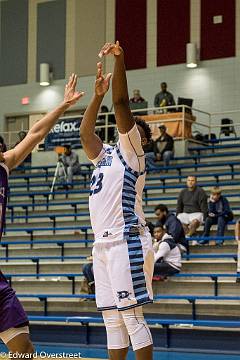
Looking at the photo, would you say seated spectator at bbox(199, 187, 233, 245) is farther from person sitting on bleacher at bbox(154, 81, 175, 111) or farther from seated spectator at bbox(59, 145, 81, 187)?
person sitting on bleacher at bbox(154, 81, 175, 111)

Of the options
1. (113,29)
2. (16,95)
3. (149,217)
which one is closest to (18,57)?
(16,95)

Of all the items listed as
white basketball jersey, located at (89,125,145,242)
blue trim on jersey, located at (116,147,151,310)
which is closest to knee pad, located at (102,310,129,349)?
blue trim on jersey, located at (116,147,151,310)

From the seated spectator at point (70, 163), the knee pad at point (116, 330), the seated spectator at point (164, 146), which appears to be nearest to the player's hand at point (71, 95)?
the knee pad at point (116, 330)

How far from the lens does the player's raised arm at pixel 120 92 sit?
14.6 ft

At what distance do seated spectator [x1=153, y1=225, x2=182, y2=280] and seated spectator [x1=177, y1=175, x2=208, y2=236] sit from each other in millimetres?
1614

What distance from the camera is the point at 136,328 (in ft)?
14.5

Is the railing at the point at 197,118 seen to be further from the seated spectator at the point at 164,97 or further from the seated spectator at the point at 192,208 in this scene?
the seated spectator at the point at 192,208

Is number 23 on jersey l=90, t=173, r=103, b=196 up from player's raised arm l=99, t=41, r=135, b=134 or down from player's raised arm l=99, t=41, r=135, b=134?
down

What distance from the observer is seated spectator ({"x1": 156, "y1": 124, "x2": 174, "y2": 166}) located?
16.0m

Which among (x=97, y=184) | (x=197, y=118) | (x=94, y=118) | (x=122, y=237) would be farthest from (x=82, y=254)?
(x=122, y=237)

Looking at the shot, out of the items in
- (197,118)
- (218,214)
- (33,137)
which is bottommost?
(218,214)

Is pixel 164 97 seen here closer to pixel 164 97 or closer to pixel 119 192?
pixel 164 97

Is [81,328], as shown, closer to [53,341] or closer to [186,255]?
[53,341]

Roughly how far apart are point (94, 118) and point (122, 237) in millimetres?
897
